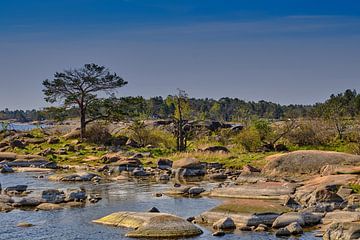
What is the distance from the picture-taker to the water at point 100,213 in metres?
28.1

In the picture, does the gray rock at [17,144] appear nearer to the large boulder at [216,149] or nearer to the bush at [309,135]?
the large boulder at [216,149]

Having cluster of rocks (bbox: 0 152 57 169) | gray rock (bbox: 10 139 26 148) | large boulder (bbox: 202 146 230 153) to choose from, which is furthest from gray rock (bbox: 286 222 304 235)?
gray rock (bbox: 10 139 26 148)

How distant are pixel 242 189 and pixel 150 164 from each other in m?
22.8

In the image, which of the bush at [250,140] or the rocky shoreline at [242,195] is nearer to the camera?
the rocky shoreline at [242,195]

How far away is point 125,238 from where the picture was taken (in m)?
27.0


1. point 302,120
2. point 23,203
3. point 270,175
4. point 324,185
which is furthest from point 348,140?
point 23,203

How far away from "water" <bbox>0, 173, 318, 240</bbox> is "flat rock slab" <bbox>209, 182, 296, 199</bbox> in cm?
182

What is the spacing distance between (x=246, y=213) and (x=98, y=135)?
52503 mm

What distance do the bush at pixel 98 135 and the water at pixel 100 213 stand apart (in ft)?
101

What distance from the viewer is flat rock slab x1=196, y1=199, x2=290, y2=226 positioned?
1155 inches

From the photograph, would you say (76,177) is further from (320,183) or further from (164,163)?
(320,183)

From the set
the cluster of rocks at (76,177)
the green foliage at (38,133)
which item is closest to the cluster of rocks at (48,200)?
the cluster of rocks at (76,177)

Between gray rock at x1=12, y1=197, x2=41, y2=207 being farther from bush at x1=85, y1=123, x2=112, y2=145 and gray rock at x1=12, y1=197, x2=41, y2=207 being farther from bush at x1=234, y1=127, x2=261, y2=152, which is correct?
bush at x1=85, y1=123, x2=112, y2=145

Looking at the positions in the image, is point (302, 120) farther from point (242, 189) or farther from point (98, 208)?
point (98, 208)
